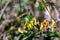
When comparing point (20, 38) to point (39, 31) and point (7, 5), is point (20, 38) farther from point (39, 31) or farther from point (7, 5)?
point (7, 5)

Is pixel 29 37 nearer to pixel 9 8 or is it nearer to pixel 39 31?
pixel 39 31

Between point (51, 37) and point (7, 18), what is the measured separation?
2.29ft

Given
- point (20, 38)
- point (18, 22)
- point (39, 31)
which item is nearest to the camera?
point (39, 31)

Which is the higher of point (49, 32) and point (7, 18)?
point (7, 18)

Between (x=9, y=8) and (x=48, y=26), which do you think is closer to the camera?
(x=48, y=26)

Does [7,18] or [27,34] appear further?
[7,18]

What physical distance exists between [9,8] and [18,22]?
316 mm

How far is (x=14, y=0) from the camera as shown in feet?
8.10

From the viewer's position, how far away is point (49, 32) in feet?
5.39

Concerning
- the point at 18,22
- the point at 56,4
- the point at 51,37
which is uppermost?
the point at 56,4

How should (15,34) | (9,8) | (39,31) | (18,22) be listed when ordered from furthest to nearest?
(9,8) < (18,22) < (15,34) < (39,31)

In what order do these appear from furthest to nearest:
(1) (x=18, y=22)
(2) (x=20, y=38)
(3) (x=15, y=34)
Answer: (1) (x=18, y=22)
(3) (x=15, y=34)
(2) (x=20, y=38)

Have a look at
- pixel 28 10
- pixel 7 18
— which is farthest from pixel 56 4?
pixel 7 18

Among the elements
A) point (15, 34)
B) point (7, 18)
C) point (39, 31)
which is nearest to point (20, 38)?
point (15, 34)
